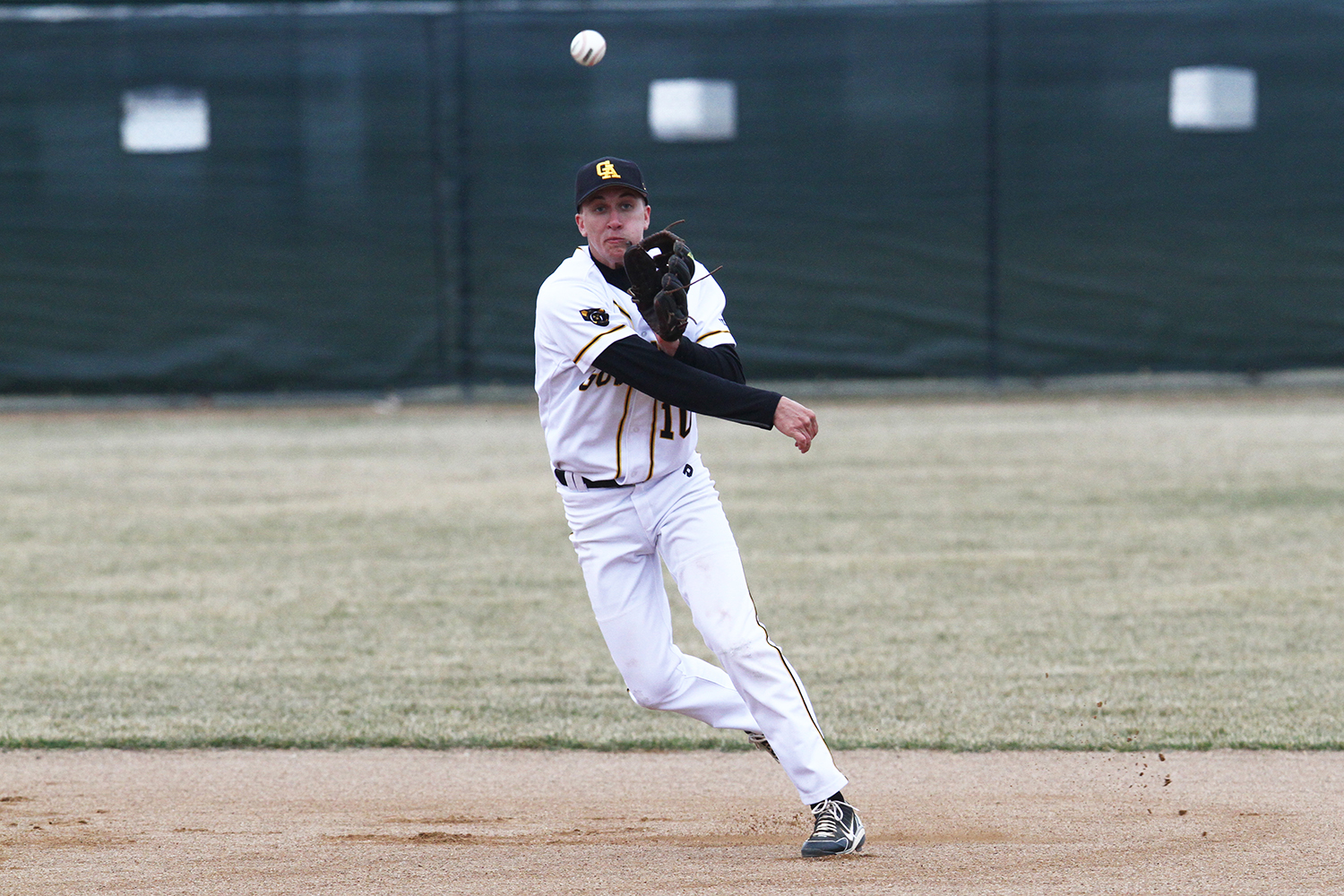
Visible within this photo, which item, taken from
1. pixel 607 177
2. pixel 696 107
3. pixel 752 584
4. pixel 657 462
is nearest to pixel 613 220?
pixel 607 177

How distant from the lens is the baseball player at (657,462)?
422cm

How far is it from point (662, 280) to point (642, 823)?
63.9 inches

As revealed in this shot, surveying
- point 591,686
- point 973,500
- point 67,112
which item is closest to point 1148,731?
point 591,686

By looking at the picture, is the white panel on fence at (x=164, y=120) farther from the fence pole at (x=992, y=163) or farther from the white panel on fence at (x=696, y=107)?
the fence pole at (x=992, y=163)

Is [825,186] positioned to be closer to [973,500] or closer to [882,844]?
[973,500]

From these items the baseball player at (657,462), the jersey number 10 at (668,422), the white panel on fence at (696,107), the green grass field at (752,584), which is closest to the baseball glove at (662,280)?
the baseball player at (657,462)

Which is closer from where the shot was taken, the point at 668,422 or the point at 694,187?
the point at 668,422

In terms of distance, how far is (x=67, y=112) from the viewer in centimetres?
1550

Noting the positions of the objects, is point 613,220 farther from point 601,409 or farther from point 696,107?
point 696,107

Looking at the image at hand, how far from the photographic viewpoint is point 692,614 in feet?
14.5

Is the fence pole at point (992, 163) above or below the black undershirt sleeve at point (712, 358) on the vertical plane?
above

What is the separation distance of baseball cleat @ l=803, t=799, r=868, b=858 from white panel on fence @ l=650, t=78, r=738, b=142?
12.1 meters

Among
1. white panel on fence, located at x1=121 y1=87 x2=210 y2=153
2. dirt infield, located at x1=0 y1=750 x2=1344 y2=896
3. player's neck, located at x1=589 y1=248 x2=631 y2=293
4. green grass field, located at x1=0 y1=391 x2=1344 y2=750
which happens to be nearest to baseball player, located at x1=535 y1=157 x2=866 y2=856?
player's neck, located at x1=589 y1=248 x2=631 y2=293

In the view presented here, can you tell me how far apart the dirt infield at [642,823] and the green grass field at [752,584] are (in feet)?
1.00
